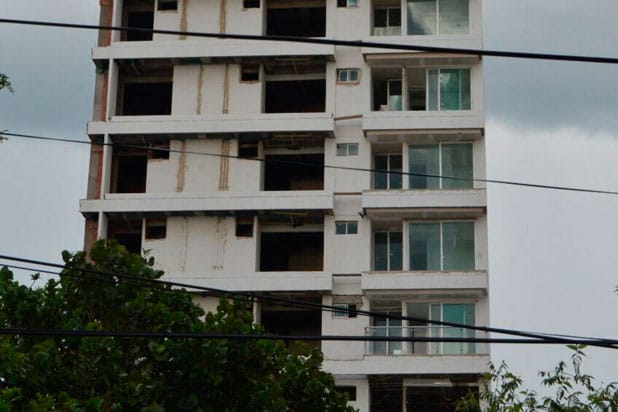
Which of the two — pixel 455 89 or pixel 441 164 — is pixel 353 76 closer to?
pixel 455 89

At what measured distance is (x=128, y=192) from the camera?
4809cm

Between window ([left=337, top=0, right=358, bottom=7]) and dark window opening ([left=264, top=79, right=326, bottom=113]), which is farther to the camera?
dark window opening ([left=264, top=79, right=326, bottom=113])

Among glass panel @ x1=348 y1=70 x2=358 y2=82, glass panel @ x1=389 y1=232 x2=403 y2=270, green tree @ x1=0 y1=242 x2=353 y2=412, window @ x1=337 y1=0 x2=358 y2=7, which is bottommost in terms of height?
green tree @ x1=0 y1=242 x2=353 y2=412

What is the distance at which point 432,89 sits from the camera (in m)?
45.3

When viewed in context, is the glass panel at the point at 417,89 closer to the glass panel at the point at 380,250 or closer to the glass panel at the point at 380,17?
the glass panel at the point at 380,17

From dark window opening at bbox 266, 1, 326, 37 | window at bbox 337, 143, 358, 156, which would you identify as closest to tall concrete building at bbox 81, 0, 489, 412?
window at bbox 337, 143, 358, 156

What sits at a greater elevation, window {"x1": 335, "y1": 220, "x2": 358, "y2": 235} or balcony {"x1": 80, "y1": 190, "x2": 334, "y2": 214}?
balcony {"x1": 80, "y1": 190, "x2": 334, "y2": 214}

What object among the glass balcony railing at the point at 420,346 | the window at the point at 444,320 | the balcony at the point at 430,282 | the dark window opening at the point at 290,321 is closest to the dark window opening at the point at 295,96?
the dark window opening at the point at 290,321

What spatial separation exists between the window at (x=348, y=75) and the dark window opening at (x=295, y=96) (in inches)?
43.6

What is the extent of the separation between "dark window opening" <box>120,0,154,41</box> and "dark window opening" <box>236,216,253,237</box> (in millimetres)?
7810

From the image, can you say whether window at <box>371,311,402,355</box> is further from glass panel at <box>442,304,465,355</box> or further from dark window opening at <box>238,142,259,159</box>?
dark window opening at <box>238,142,259,159</box>

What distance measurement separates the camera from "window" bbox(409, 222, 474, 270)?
43.5 m

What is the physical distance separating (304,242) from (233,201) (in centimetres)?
315

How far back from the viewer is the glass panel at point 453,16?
1794 inches
